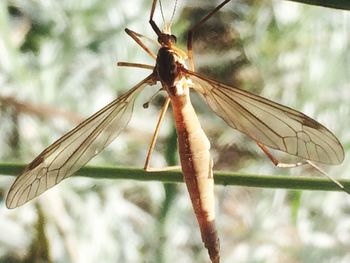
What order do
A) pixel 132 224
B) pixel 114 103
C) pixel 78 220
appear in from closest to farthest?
pixel 114 103, pixel 78 220, pixel 132 224

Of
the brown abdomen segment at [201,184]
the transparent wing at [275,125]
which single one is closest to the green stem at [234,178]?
the transparent wing at [275,125]

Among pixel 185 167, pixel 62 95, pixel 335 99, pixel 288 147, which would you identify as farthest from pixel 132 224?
pixel 288 147

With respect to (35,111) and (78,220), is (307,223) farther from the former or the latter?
(35,111)

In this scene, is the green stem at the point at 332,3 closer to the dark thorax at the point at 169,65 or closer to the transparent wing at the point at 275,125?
the transparent wing at the point at 275,125

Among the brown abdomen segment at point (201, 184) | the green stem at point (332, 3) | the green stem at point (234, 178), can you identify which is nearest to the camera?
the green stem at point (332, 3)

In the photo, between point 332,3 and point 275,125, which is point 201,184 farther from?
point 332,3

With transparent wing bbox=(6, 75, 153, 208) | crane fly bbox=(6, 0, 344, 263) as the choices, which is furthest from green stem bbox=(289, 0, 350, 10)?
transparent wing bbox=(6, 75, 153, 208)

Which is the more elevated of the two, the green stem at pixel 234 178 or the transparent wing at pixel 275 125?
the transparent wing at pixel 275 125
